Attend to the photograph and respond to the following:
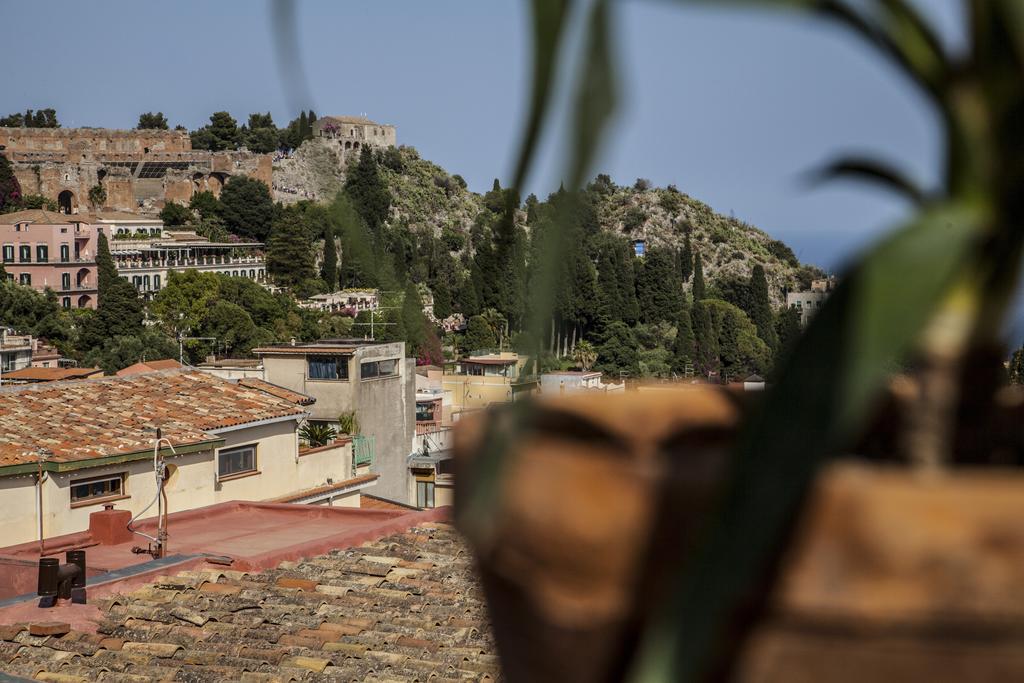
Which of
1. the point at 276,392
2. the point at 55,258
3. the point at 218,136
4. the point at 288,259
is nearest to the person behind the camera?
the point at 276,392

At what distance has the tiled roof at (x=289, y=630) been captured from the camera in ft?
16.0

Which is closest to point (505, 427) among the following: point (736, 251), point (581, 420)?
point (581, 420)

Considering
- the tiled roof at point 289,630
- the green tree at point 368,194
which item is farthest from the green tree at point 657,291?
the green tree at point 368,194

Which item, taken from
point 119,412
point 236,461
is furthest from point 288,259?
point 119,412

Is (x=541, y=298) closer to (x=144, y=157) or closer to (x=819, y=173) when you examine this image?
(x=819, y=173)

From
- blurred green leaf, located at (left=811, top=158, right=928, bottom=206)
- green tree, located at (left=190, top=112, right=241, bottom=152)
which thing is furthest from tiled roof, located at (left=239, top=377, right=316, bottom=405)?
green tree, located at (left=190, top=112, right=241, bottom=152)

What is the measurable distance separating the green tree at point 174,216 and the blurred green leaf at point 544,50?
6118 cm

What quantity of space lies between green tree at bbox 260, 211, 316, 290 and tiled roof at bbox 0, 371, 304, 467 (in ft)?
89.0

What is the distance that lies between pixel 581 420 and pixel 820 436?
0.17 meters

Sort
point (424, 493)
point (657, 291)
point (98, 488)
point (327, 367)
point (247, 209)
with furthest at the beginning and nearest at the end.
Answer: point (247, 209)
point (657, 291)
point (327, 367)
point (424, 493)
point (98, 488)

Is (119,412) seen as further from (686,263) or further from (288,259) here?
(686,263)

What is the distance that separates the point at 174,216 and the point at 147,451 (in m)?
50.5

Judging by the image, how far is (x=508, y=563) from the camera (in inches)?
24.4

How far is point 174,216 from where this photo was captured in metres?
59.8
